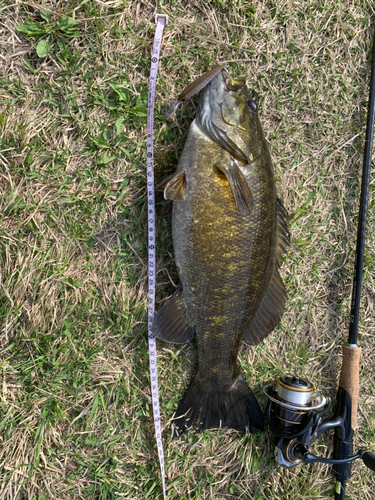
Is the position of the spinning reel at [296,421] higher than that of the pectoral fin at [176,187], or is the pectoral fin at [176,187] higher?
the pectoral fin at [176,187]

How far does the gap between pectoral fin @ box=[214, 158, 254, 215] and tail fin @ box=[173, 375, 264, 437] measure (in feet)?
3.89

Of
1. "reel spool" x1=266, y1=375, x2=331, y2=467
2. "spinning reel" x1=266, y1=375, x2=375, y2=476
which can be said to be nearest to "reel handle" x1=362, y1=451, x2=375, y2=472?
"spinning reel" x1=266, y1=375, x2=375, y2=476

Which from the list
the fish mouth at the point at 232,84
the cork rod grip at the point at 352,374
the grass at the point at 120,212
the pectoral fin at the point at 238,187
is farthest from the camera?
the cork rod grip at the point at 352,374

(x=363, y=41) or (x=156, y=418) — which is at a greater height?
(x=363, y=41)

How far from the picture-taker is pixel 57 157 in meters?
2.10

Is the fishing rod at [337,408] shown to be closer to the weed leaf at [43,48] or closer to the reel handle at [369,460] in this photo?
the reel handle at [369,460]

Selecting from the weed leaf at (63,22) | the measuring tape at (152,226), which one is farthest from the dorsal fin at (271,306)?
the weed leaf at (63,22)

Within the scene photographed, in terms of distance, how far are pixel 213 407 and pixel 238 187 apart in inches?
57.0

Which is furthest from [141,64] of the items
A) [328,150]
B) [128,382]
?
[128,382]

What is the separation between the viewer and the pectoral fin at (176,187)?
1.89 meters

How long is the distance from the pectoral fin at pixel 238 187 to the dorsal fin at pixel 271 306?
0.41 metres

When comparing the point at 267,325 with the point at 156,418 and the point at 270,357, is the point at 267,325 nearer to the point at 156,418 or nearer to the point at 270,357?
the point at 270,357

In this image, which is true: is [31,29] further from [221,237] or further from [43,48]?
[221,237]

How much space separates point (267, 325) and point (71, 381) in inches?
52.5
